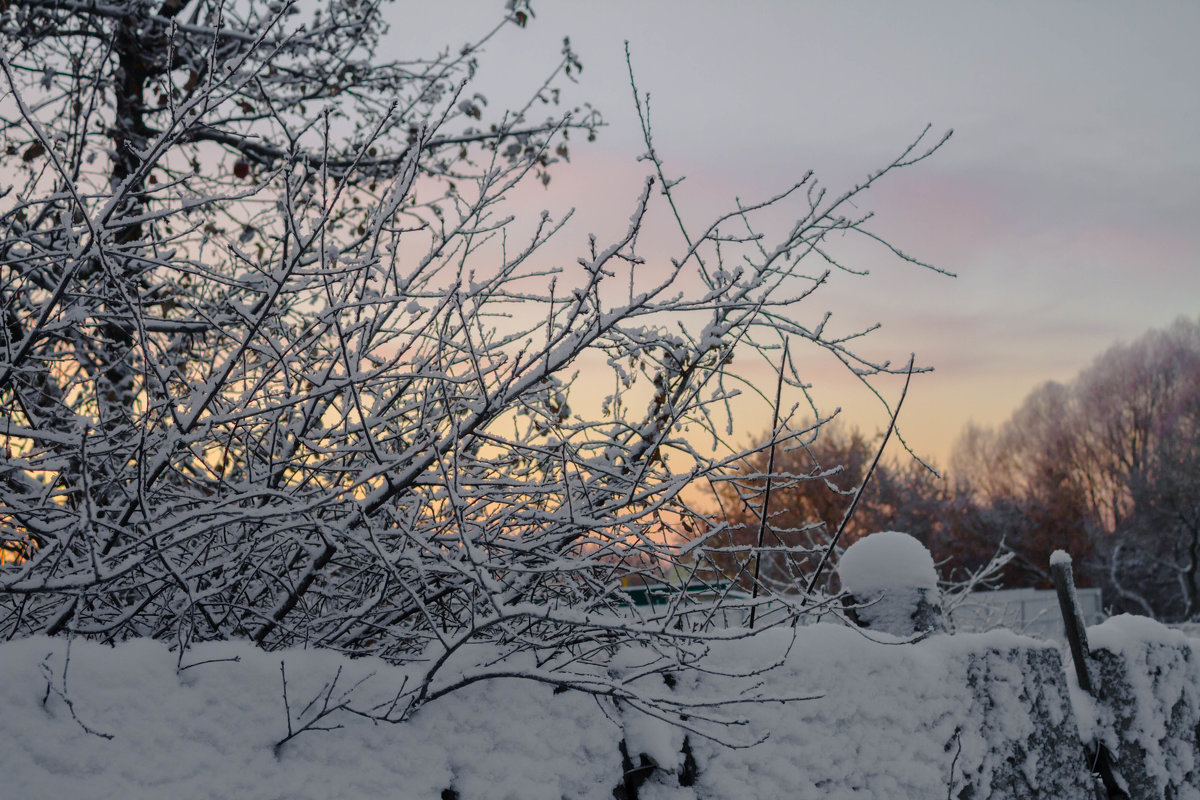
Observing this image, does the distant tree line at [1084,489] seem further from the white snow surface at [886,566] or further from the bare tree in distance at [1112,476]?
the white snow surface at [886,566]

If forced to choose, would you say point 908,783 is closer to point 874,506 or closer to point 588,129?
point 588,129

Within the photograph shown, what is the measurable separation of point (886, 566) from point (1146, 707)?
1.90 m

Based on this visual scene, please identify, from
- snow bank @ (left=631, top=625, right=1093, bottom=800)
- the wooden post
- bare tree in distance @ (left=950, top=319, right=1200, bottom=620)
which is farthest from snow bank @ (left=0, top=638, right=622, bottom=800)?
bare tree in distance @ (left=950, top=319, right=1200, bottom=620)

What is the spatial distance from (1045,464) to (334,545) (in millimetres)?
34650

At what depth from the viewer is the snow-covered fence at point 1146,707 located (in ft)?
13.6

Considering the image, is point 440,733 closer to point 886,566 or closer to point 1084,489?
point 886,566

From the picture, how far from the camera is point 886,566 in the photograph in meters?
3.55

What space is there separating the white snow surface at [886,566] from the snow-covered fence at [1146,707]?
4.05 ft

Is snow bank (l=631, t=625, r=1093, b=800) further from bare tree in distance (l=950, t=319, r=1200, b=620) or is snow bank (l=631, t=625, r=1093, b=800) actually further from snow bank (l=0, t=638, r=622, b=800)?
bare tree in distance (l=950, t=319, r=1200, b=620)

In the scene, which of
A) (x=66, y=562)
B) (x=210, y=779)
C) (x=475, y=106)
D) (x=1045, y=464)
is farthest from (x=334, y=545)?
Result: (x=1045, y=464)

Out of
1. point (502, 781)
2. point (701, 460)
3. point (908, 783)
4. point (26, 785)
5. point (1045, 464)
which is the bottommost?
point (908, 783)

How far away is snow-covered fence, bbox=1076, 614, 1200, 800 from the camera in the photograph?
4148 mm

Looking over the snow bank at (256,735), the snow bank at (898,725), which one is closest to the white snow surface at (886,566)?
the snow bank at (898,725)

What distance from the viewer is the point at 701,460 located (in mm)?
2234
